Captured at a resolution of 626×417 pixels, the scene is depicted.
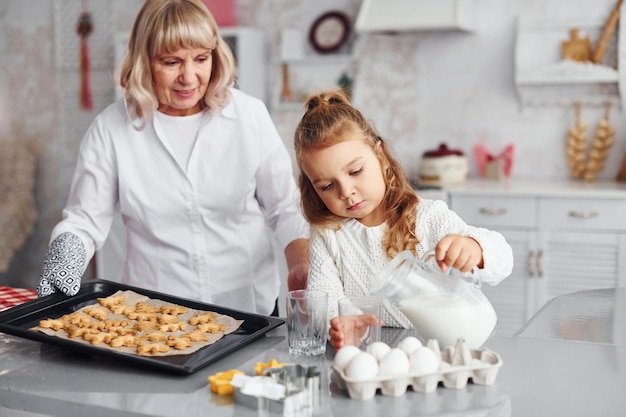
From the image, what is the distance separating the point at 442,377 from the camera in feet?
3.94

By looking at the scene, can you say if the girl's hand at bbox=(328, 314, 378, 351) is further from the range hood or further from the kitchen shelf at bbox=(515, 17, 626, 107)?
the kitchen shelf at bbox=(515, 17, 626, 107)

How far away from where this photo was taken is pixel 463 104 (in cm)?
432

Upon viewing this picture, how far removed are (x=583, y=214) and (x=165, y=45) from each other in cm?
232

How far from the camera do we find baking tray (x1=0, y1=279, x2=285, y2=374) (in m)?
1.33

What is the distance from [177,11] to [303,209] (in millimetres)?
644

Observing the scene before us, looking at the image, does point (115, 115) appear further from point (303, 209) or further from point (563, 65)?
point (563, 65)

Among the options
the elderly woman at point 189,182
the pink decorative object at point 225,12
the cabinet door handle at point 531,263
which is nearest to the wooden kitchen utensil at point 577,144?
the cabinet door handle at point 531,263

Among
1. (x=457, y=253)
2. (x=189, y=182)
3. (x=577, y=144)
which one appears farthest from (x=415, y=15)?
(x=457, y=253)

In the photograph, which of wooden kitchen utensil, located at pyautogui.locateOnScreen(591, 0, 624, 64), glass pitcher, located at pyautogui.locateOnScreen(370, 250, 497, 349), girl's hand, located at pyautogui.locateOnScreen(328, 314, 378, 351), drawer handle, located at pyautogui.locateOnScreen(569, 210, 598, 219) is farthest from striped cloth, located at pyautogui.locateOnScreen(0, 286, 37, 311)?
wooden kitchen utensil, located at pyautogui.locateOnScreen(591, 0, 624, 64)

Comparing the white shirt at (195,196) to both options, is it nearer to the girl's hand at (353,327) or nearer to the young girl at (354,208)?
the young girl at (354,208)

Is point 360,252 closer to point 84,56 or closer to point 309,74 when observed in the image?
point 309,74

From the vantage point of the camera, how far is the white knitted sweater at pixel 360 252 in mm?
1672

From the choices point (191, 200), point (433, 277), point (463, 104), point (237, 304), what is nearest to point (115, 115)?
point (191, 200)

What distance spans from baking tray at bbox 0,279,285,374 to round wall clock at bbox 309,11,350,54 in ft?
9.86
